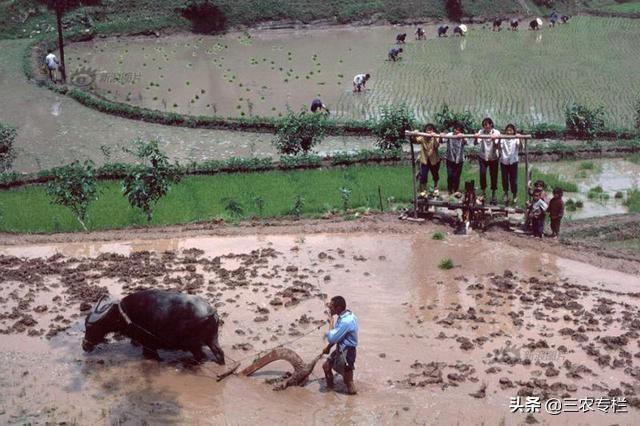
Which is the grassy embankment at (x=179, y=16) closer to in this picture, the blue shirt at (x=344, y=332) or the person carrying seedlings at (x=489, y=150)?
the person carrying seedlings at (x=489, y=150)

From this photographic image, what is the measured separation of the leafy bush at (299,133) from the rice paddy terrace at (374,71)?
5019mm

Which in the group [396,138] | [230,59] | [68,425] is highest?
[230,59]

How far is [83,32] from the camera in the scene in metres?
35.7

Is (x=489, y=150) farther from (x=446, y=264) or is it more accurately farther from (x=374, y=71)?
(x=374, y=71)

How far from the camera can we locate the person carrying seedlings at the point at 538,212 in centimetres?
1516

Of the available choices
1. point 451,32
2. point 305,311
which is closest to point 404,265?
point 305,311

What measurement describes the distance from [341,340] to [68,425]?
136 inches

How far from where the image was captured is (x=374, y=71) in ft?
103

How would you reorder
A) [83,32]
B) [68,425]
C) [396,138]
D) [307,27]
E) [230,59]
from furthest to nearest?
[307,27] → [83,32] → [230,59] → [396,138] → [68,425]

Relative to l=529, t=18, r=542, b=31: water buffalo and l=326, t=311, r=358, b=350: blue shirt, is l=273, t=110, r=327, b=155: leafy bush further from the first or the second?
l=529, t=18, r=542, b=31: water buffalo

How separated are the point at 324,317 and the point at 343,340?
242cm

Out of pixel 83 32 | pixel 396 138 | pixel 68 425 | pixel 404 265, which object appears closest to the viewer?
pixel 68 425

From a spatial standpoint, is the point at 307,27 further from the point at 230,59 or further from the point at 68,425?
the point at 68,425

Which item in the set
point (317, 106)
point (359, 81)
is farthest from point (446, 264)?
point (359, 81)
